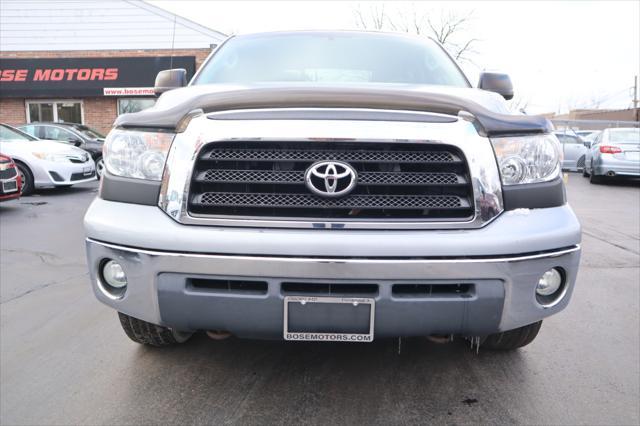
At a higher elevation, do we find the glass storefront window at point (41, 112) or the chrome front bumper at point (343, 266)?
the glass storefront window at point (41, 112)

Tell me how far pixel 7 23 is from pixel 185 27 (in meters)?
7.44

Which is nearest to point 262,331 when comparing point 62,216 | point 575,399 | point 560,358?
point 575,399

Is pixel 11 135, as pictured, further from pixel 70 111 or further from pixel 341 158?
pixel 70 111

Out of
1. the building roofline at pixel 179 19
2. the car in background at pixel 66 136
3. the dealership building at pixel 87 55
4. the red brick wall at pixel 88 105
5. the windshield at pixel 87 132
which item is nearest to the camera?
the car in background at pixel 66 136

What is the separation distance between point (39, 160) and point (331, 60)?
7.98m

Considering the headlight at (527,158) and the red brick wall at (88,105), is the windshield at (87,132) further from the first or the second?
the headlight at (527,158)

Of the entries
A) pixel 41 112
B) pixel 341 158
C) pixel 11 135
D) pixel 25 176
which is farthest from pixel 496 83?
pixel 41 112

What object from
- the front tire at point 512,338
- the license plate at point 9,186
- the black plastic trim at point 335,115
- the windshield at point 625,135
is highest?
the black plastic trim at point 335,115

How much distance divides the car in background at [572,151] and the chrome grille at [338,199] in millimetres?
16175

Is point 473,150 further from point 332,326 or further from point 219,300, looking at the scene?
point 219,300

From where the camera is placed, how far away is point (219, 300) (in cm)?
185

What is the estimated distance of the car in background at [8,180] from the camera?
689cm

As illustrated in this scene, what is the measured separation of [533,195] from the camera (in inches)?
78.4

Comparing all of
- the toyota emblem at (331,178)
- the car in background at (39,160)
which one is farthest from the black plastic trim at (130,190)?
the car in background at (39,160)
